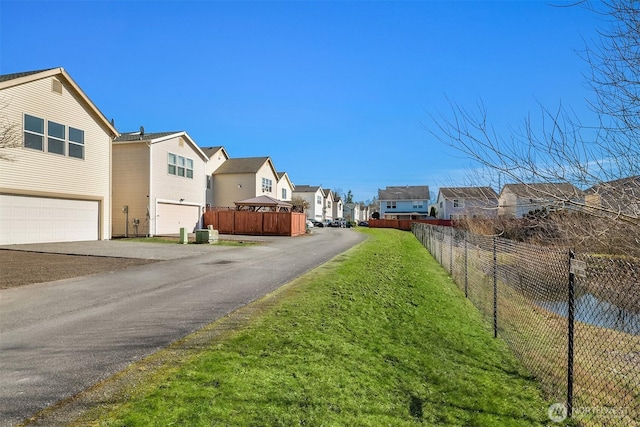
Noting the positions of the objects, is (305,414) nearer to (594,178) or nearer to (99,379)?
(99,379)

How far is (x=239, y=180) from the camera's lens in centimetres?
3772

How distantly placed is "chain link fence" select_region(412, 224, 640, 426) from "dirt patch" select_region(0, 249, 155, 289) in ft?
32.6

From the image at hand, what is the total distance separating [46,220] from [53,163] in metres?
2.57

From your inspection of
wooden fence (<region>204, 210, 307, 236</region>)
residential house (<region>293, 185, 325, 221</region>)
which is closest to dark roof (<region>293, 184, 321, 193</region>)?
residential house (<region>293, 185, 325, 221</region>)

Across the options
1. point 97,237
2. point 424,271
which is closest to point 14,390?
point 424,271

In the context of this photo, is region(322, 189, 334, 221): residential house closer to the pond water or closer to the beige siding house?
the beige siding house

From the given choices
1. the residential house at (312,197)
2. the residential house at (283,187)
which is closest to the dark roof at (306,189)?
the residential house at (312,197)

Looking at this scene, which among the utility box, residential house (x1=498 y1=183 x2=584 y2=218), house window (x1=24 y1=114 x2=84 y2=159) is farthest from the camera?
the utility box

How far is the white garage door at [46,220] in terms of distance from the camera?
15.5 metres

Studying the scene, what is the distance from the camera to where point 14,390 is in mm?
3488

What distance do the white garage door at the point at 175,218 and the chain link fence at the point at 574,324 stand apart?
21123 millimetres

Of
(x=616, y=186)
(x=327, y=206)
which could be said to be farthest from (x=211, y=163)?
(x=327, y=206)

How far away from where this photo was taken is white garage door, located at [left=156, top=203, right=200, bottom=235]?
2452 centimetres

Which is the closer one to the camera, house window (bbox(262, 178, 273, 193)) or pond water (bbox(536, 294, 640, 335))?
pond water (bbox(536, 294, 640, 335))
